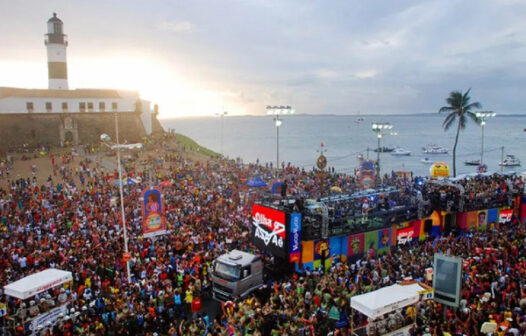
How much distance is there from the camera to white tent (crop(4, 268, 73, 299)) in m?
12.9

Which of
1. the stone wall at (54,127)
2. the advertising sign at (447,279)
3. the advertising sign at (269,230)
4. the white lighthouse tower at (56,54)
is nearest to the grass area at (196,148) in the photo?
the stone wall at (54,127)

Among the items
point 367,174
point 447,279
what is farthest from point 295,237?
point 367,174

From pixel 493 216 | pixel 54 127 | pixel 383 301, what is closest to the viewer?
pixel 383 301

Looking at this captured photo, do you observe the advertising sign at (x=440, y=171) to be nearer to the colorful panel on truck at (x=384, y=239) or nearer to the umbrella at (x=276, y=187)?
the colorful panel on truck at (x=384, y=239)

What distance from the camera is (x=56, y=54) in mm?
56719

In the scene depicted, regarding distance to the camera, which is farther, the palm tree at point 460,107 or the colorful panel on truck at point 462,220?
the palm tree at point 460,107

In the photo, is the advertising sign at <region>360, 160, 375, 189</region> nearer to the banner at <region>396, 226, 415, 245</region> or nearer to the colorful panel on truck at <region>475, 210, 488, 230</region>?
the colorful panel on truck at <region>475, 210, 488, 230</region>

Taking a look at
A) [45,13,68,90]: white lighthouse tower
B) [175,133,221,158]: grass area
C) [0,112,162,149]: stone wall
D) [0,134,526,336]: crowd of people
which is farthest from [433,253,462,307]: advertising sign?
[45,13,68,90]: white lighthouse tower

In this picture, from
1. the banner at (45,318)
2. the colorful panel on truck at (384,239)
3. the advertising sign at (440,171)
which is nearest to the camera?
the banner at (45,318)

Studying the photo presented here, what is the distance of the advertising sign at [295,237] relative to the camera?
53.6 feet

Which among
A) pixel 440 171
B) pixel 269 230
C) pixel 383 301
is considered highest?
pixel 440 171

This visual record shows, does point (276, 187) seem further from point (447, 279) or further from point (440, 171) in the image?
point (440, 171)

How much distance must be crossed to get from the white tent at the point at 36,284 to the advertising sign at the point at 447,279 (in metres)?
12.2

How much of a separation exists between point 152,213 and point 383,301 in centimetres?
1122
